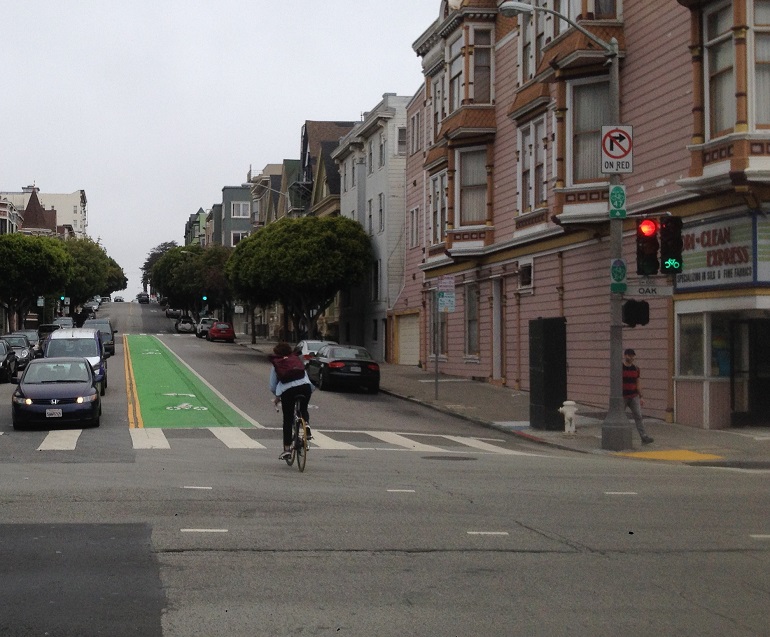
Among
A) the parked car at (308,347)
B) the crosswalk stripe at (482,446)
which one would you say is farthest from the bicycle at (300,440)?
the parked car at (308,347)

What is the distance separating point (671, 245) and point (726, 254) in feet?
10.8

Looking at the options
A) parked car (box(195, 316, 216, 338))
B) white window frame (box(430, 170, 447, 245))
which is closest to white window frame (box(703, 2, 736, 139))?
white window frame (box(430, 170, 447, 245))

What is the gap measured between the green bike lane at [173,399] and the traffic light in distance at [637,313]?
8.57 m

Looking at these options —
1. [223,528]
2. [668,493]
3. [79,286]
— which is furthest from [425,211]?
[79,286]

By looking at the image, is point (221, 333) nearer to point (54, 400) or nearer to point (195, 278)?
point (195, 278)

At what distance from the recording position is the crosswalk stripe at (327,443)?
1925 centimetres

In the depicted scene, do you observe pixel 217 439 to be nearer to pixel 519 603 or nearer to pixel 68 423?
pixel 68 423

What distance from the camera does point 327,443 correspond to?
1994cm

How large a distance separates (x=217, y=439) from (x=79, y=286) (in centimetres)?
8341

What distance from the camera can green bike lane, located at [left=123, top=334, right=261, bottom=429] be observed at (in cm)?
2403

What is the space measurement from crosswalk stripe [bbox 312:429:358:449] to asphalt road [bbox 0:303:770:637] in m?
2.35

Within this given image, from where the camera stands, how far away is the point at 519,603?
7.52 meters

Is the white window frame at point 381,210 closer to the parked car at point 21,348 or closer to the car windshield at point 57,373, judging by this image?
the parked car at point 21,348

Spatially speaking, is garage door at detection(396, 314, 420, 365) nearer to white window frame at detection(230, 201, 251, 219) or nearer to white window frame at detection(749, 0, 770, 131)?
white window frame at detection(749, 0, 770, 131)
